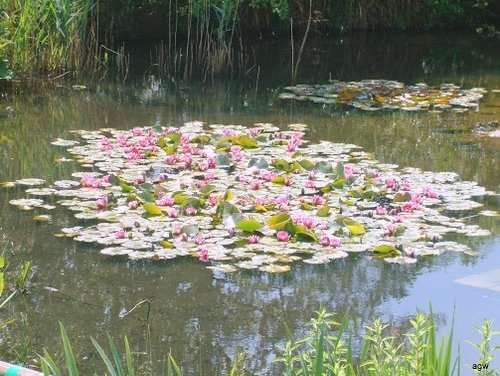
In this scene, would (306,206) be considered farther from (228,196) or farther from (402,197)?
(402,197)

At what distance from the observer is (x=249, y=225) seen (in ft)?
15.6

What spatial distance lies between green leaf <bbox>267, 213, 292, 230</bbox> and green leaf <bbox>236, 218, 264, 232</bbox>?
3.3 inches

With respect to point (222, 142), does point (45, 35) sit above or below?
above

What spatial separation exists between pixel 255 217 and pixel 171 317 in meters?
1.20

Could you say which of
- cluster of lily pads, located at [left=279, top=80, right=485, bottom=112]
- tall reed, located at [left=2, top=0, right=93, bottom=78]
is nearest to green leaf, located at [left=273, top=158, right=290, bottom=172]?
cluster of lily pads, located at [left=279, top=80, right=485, bottom=112]

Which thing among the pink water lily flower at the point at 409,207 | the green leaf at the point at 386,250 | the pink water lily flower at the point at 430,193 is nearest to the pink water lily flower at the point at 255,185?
the pink water lily flower at the point at 409,207

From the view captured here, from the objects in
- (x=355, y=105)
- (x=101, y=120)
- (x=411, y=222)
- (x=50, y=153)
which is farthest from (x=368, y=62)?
(x=411, y=222)

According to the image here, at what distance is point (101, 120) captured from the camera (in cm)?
780

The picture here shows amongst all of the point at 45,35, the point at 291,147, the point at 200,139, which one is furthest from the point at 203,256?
the point at 45,35

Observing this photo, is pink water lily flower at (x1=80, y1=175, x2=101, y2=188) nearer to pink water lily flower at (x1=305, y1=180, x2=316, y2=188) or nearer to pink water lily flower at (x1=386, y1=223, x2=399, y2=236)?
pink water lily flower at (x1=305, y1=180, x2=316, y2=188)

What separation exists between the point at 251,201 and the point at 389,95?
4070 millimetres

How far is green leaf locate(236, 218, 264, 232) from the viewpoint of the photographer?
4.76 meters

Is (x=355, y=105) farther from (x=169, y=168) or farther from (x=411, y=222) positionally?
(x=411, y=222)

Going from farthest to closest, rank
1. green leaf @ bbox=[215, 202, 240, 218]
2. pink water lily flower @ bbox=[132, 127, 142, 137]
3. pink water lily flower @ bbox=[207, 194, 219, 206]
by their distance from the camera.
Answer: pink water lily flower @ bbox=[132, 127, 142, 137], pink water lily flower @ bbox=[207, 194, 219, 206], green leaf @ bbox=[215, 202, 240, 218]
